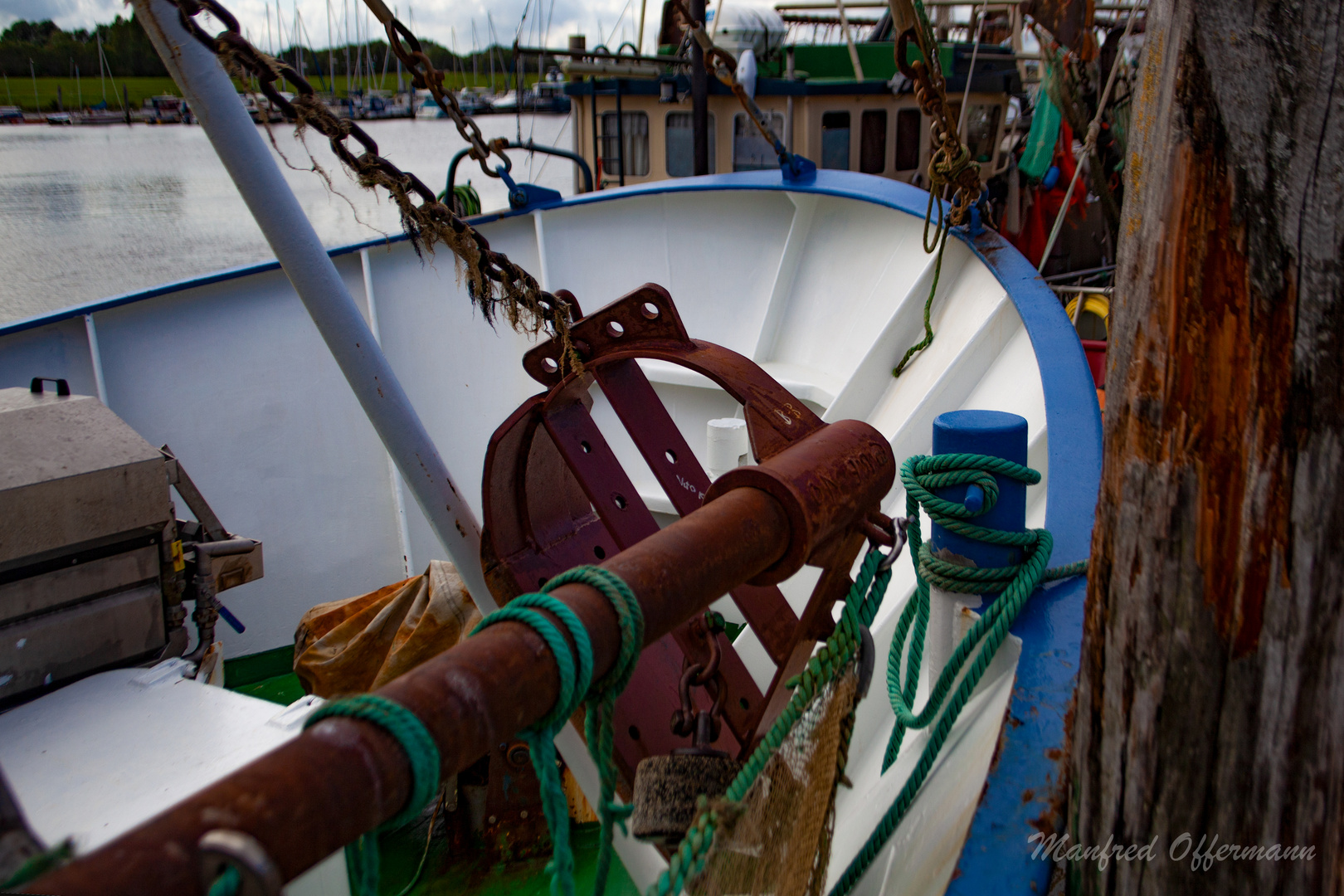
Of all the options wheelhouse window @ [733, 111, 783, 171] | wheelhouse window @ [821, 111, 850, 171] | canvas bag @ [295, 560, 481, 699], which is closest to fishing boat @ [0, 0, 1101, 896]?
canvas bag @ [295, 560, 481, 699]

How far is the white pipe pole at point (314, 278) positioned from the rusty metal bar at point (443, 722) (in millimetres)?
1029

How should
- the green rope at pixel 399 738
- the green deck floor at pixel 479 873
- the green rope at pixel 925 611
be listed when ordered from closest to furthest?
the green rope at pixel 399 738
the green rope at pixel 925 611
the green deck floor at pixel 479 873

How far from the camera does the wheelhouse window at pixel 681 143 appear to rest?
819cm

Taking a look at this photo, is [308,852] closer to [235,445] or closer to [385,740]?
[385,740]

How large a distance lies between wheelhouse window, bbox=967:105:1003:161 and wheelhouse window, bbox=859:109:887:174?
1181 millimetres

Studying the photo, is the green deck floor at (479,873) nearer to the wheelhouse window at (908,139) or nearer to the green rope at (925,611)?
the green rope at (925,611)

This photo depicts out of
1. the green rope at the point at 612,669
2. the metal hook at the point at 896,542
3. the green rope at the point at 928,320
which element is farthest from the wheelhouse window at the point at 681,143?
the green rope at the point at 612,669

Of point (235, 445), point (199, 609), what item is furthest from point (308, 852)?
point (235, 445)

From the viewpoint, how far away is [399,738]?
64 cm

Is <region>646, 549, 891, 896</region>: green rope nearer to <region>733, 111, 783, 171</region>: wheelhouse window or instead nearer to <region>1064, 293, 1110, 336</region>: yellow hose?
<region>1064, 293, 1110, 336</region>: yellow hose

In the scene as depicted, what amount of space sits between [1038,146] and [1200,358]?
7098 millimetres

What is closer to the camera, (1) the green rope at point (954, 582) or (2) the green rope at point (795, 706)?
(2) the green rope at point (795, 706)

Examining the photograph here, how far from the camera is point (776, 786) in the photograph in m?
1.08
